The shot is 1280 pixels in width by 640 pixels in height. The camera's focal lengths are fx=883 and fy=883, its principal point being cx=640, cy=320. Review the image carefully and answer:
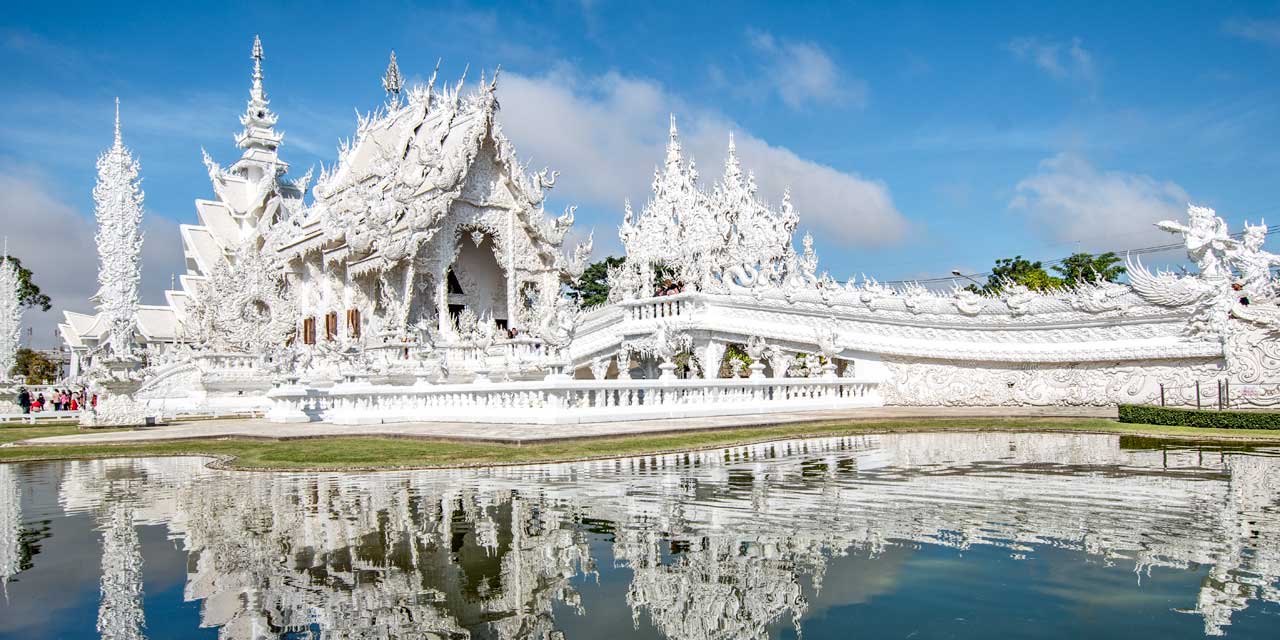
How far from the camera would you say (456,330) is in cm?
2789

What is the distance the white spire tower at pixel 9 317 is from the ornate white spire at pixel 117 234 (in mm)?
4581

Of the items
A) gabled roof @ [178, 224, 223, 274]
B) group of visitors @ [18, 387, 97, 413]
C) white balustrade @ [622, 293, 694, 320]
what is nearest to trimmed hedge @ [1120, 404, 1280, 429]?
white balustrade @ [622, 293, 694, 320]

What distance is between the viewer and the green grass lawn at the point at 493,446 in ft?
34.0

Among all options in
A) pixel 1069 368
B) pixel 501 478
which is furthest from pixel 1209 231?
pixel 501 478

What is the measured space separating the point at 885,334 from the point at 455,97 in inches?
611

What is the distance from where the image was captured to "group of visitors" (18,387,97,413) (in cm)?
2992

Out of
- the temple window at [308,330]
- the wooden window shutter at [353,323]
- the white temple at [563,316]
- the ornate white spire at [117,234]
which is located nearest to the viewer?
the white temple at [563,316]

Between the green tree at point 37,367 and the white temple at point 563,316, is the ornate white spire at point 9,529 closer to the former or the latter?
the white temple at point 563,316

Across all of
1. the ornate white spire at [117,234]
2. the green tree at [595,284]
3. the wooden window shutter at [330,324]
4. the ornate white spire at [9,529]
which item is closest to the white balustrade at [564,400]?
the ornate white spire at [9,529]

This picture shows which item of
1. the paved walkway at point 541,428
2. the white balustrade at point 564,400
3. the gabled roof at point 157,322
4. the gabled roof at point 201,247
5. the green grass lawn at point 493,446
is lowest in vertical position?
the green grass lawn at point 493,446

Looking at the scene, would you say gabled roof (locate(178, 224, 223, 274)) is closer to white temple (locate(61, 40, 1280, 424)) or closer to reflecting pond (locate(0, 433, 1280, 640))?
white temple (locate(61, 40, 1280, 424))

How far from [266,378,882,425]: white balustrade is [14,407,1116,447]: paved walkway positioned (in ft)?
1.58

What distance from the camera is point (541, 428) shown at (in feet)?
44.1

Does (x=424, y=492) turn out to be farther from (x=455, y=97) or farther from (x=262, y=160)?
(x=262, y=160)
